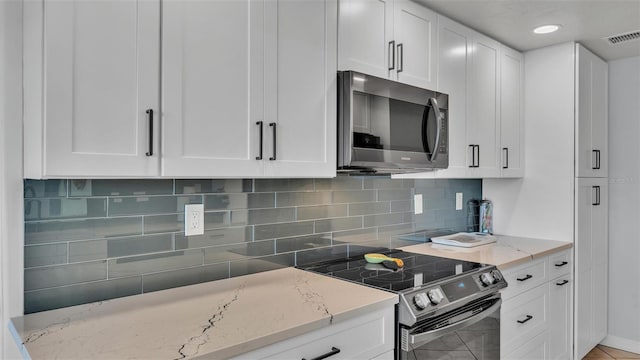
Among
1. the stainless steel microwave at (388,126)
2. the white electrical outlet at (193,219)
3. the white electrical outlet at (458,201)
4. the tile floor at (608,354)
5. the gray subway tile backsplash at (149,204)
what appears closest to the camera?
the gray subway tile backsplash at (149,204)

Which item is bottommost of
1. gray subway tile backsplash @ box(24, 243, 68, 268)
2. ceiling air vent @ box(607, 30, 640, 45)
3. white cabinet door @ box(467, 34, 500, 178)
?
gray subway tile backsplash @ box(24, 243, 68, 268)

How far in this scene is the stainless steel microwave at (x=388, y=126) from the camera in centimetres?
191

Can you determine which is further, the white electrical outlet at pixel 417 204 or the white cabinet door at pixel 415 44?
the white electrical outlet at pixel 417 204

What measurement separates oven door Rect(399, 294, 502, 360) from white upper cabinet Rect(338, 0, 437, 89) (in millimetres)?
1143

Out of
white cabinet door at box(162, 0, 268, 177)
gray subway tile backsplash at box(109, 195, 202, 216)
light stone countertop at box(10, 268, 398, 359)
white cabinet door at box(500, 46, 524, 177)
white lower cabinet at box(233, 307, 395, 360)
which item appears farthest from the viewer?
white cabinet door at box(500, 46, 524, 177)

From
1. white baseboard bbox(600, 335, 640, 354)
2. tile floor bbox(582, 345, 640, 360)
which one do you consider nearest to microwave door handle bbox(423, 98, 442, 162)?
tile floor bbox(582, 345, 640, 360)

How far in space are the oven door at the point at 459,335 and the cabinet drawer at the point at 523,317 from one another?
0.48ft

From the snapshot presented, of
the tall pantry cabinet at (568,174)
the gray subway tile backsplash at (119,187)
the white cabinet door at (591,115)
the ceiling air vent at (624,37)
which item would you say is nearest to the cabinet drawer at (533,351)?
the tall pantry cabinet at (568,174)

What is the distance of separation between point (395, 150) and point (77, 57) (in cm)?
134

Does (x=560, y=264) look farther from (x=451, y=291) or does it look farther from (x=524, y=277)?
(x=451, y=291)

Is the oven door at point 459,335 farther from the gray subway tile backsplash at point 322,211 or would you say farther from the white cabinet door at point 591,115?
the white cabinet door at point 591,115

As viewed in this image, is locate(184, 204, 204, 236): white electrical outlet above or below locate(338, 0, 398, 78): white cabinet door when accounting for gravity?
below

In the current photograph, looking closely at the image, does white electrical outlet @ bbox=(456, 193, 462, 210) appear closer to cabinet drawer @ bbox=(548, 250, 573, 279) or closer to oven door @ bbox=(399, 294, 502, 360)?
cabinet drawer @ bbox=(548, 250, 573, 279)

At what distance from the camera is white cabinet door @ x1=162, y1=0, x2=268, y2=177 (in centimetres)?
142
